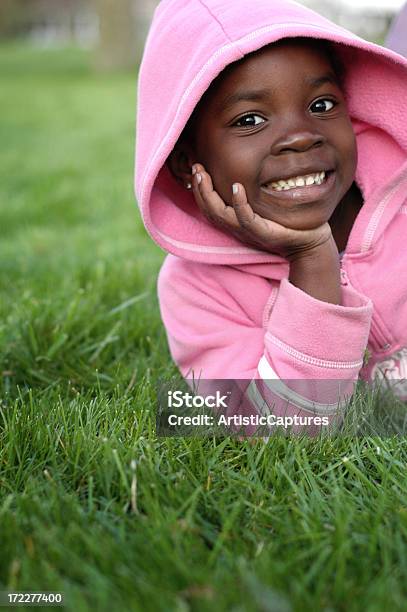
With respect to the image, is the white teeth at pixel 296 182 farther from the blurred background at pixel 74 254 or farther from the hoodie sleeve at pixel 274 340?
the blurred background at pixel 74 254

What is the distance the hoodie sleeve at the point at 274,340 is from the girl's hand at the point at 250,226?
10 cm

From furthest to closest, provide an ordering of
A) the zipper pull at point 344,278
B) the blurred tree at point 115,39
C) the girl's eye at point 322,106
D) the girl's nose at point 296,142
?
the blurred tree at point 115,39, the zipper pull at point 344,278, the girl's eye at point 322,106, the girl's nose at point 296,142

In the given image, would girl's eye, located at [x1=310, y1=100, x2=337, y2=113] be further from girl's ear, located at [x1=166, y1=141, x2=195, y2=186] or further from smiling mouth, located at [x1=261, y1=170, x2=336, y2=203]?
girl's ear, located at [x1=166, y1=141, x2=195, y2=186]

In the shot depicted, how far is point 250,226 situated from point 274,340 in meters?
0.30

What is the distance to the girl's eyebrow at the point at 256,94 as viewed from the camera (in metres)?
1.84

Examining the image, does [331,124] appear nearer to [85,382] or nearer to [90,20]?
[85,382]

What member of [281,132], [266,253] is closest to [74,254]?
[266,253]

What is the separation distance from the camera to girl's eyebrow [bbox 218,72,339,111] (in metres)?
1.84

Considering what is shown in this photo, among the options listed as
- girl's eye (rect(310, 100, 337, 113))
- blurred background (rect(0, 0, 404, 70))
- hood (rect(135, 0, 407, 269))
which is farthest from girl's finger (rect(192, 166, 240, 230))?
blurred background (rect(0, 0, 404, 70))

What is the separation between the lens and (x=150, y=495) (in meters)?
1.49

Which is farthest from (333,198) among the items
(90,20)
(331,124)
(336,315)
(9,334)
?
(90,20)

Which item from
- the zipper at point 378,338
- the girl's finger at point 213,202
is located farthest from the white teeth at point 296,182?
the zipper at point 378,338

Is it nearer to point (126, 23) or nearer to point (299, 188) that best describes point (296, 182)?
point (299, 188)

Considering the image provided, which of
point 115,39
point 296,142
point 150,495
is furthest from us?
point 115,39
